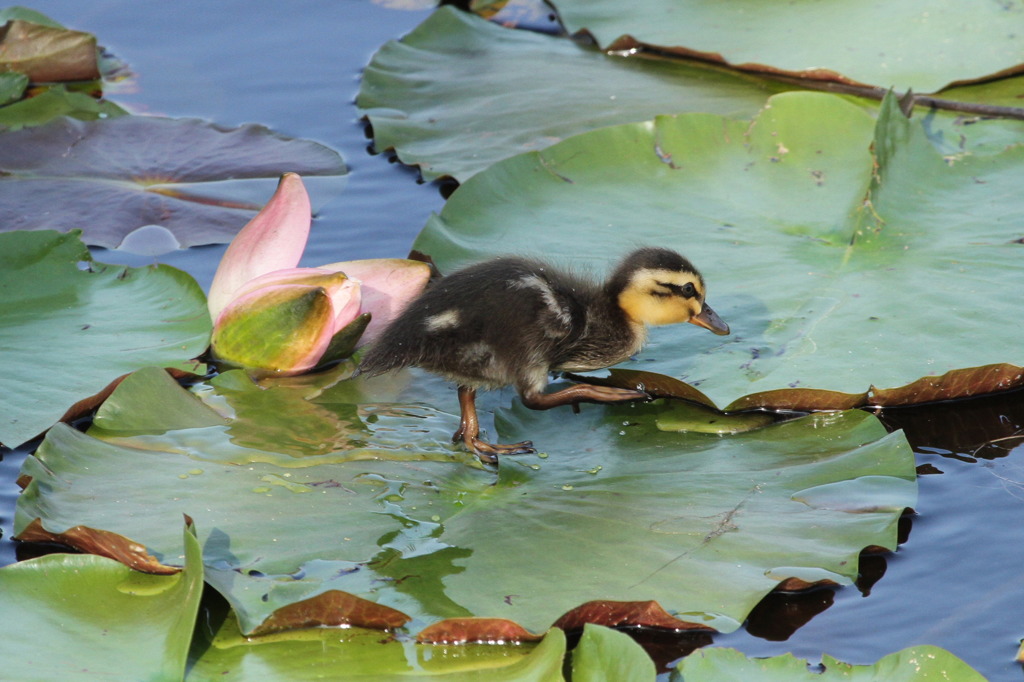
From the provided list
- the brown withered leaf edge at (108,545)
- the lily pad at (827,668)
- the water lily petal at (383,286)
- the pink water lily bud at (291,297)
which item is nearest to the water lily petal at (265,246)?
the pink water lily bud at (291,297)

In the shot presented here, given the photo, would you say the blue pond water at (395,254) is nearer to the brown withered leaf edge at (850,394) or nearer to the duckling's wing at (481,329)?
the brown withered leaf edge at (850,394)

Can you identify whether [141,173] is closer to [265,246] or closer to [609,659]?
[265,246]

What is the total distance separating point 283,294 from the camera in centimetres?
318

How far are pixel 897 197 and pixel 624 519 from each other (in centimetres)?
174

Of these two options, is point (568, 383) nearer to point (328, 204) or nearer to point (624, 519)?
point (624, 519)

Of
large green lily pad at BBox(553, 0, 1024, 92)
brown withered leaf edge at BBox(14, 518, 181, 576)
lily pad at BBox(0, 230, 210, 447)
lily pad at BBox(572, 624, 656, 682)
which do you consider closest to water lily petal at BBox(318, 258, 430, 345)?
lily pad at BBox(0, 230, 210, 447)

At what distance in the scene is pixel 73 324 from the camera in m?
3.35

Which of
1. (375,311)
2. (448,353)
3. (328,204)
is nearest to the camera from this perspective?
(448,353)

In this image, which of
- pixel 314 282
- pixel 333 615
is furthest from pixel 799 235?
pixel 333 615

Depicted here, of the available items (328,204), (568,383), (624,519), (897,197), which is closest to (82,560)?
(624,519)

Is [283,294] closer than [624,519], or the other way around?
[624,519]

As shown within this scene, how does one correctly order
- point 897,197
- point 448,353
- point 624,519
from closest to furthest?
point 624,519 < point 448,353 < point 897,197

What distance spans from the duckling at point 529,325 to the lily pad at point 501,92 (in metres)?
1.10

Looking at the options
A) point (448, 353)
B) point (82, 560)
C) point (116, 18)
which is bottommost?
point (82, 560)
